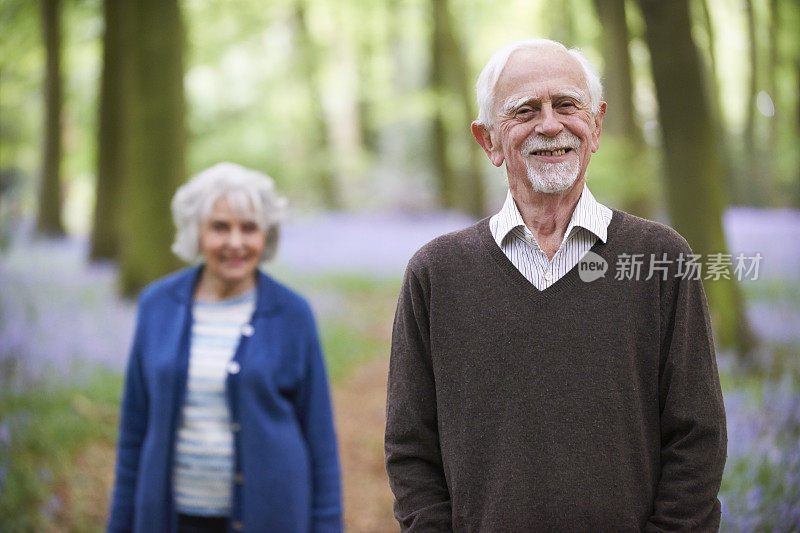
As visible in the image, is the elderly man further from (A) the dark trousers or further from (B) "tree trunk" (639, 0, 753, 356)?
(B) "tree trunk" (639, 0, 753, 356)

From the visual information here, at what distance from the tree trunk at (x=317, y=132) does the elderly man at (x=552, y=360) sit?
6.84 meters

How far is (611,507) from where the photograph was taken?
61.7 inches

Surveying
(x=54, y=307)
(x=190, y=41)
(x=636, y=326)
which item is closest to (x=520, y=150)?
(x=636, y=326)

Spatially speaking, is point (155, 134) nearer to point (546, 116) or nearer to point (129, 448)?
point (129, 448)

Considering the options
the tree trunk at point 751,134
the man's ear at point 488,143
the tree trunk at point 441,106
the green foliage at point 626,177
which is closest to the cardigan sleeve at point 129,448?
the man's ear at point 488,143

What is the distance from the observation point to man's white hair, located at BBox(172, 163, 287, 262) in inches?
107

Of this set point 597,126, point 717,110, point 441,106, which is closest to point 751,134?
point 717,110

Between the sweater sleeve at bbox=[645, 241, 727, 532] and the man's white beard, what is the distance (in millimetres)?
352

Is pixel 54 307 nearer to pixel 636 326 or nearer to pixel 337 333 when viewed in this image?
pixel 337 333

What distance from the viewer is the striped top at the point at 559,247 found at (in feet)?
5.45

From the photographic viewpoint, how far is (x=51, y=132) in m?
5.90

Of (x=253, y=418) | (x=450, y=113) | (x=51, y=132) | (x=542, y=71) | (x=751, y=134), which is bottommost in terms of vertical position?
(x=253, y=418)

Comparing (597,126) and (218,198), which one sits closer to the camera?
(597,126)

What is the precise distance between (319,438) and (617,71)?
524cm
